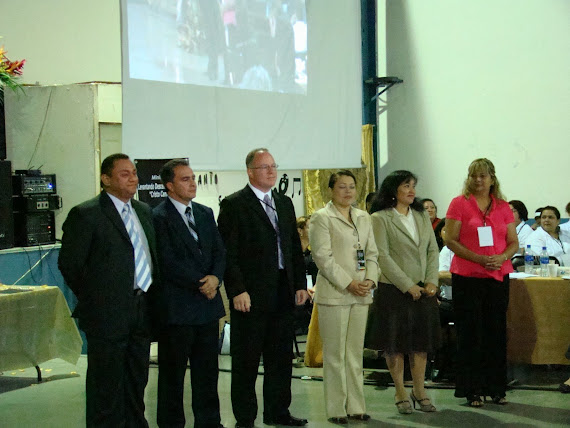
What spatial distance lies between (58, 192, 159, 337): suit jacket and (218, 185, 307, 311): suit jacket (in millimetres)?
811

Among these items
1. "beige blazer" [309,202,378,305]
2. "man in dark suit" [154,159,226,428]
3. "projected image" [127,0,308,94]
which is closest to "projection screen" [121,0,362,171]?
"projected image" [127,0,308,94]

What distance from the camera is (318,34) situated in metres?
7.20

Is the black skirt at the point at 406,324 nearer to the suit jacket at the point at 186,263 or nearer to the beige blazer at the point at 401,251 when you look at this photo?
the beige blazer at the point at 401,251

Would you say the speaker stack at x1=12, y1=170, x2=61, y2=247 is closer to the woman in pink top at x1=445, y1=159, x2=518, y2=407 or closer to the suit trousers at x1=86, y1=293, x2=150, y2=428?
the suit trousers at x1=86, y1=293, x2=150, y2=428

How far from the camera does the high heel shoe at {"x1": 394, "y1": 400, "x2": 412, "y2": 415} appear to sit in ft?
15.9

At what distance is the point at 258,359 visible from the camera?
14.7 ft

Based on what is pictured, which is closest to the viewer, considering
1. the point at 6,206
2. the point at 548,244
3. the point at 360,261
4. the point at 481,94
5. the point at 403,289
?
the point at 360,261

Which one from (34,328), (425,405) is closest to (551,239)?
(425,405)

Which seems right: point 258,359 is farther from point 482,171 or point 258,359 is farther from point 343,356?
point 482,171

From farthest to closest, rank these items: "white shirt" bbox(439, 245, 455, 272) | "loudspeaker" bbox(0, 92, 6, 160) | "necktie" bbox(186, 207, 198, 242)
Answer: "loudspeaker" bbox(0, 92, 6, 160) → "white shirt" bbox(439, 245, 455, 272) → "necktie" bbox(186, 207, 198, 242)

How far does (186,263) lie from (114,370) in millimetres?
671

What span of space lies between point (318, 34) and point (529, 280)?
115 inches

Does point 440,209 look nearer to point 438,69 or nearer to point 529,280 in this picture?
point 438,69

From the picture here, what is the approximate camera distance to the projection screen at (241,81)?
5684mm
